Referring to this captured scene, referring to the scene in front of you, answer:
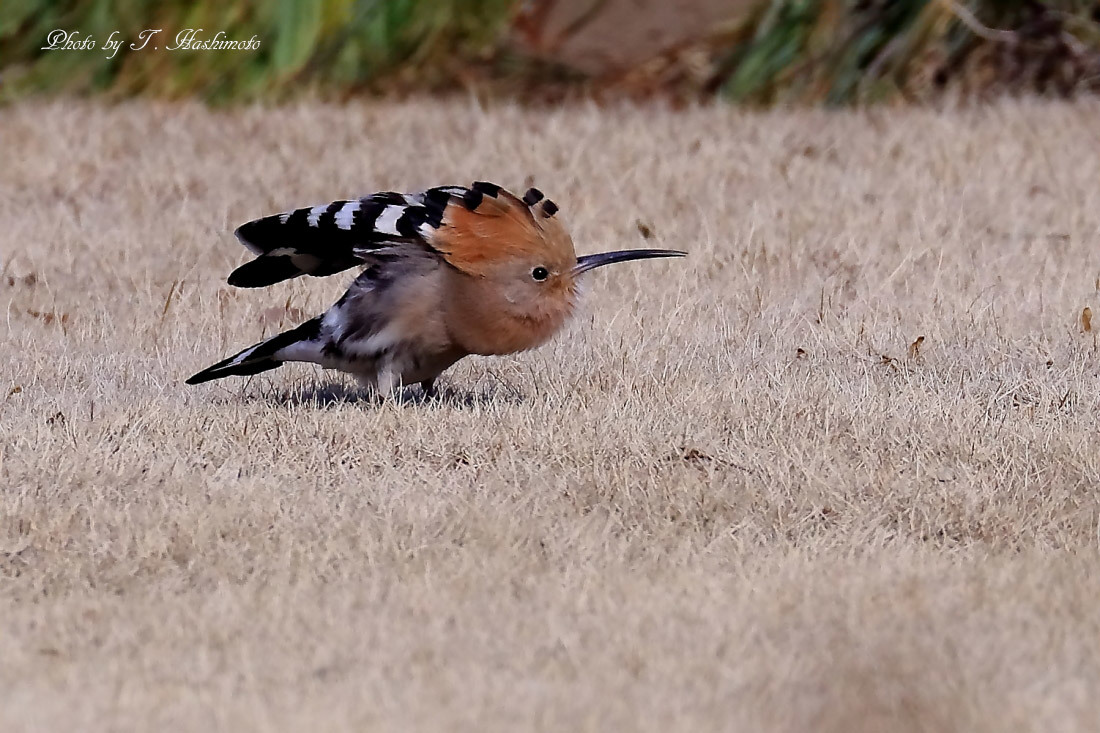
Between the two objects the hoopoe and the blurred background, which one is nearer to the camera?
the hoopoe

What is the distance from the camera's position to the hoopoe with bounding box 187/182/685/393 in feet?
20.9

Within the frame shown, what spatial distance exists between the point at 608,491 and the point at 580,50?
29.4 ft

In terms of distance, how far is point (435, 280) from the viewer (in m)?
6.41

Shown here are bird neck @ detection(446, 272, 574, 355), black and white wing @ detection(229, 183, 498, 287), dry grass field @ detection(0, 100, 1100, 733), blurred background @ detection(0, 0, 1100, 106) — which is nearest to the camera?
dry grass field @ detection(0, 100, 1100, 733)

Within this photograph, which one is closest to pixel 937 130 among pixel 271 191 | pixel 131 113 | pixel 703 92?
pixel 703 92

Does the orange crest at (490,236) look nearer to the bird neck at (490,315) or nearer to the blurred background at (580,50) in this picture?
the bird neck at (490,315)

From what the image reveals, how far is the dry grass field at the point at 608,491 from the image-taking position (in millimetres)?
4168

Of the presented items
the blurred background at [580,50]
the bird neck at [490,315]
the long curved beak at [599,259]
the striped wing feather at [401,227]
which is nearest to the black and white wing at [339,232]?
the striped wing feather at [401,227]

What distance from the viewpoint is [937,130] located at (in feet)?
39.4

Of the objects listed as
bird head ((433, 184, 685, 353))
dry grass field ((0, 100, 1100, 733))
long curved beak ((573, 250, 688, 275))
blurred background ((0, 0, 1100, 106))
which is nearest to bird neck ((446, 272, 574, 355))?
bird head ((433, 184, 685, 353))

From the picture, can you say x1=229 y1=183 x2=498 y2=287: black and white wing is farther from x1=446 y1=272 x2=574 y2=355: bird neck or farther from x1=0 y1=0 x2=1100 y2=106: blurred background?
x1=0 y1=0 x2=1100 y2=106: blurred background

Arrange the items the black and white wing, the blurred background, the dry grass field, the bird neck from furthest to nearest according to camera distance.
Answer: the blurred background
the black and white wing
the bird neck
the dry grass field

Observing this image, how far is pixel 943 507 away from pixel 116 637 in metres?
2.36

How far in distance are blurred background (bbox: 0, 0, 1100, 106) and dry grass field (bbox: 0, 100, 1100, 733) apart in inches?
115
